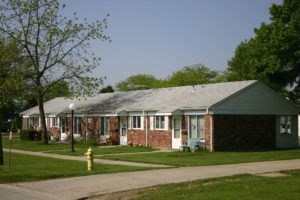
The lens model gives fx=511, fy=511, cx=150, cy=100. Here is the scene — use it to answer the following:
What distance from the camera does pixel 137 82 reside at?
92.9m

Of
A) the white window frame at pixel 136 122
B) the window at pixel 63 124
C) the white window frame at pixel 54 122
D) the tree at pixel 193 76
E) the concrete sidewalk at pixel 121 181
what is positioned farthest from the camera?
the tree at pixel 193 76

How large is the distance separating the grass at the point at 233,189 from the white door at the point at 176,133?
1591 centimetres

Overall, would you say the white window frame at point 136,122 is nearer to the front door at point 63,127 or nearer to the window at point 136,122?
the window at point 136,122

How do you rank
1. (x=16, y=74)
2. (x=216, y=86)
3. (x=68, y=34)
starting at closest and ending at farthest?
(x=216, y=86) < (x=16, y=74) < (x=68, y=34)

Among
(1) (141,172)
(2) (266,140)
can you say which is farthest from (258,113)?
(1) (141,172)

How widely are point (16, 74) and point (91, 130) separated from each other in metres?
8.07

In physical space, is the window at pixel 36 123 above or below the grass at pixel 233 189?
above

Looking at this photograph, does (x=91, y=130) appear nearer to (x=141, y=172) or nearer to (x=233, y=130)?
(x=233, y=130)

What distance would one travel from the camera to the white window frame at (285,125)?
→ 33562mm

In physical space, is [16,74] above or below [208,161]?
above

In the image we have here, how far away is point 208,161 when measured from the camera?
883 inches

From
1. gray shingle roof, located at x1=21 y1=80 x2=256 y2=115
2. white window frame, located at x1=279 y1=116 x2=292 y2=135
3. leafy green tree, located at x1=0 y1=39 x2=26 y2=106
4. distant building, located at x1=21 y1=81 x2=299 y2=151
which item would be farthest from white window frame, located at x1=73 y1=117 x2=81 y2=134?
white window frame, located at x1=279 y1=116 x2=292 y2=135

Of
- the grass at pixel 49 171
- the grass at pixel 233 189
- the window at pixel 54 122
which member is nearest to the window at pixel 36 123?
the window at pixel 54 122

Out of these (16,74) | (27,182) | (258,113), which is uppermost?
(16,74)
